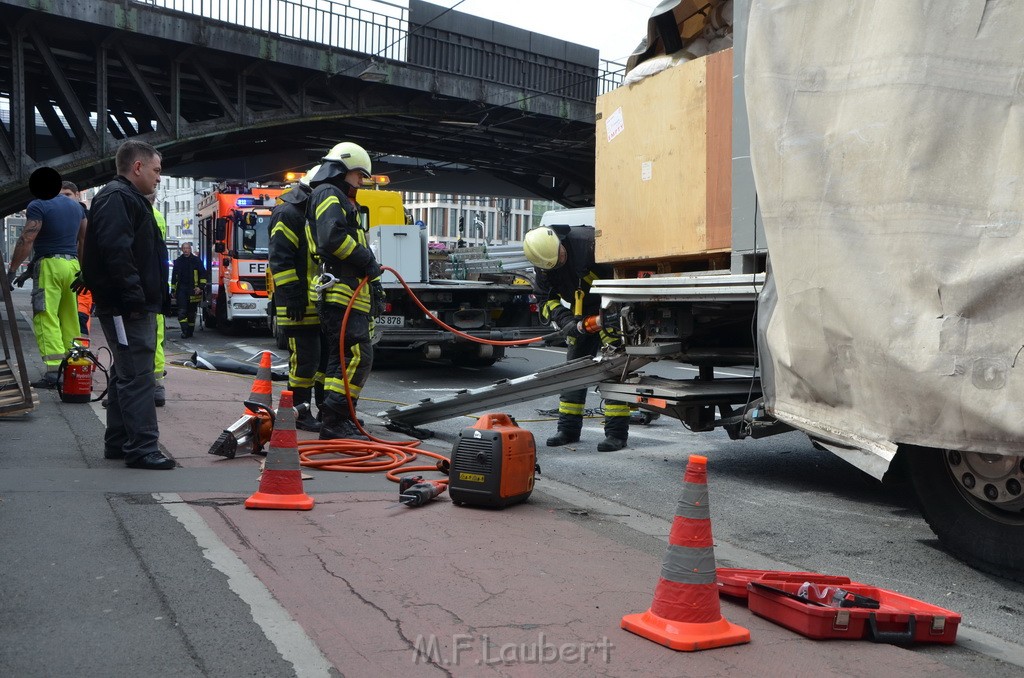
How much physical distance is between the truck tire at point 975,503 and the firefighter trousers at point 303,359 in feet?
15.0

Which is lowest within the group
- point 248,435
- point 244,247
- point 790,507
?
point 790,507

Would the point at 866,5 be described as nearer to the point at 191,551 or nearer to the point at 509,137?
the point at 191,551

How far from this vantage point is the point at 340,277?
7.20 m

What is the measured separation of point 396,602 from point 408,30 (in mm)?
21270

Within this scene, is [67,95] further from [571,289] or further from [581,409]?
[581,409]

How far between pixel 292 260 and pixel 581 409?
99.9 inches

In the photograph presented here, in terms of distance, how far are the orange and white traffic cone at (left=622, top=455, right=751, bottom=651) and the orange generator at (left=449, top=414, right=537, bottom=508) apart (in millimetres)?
1801

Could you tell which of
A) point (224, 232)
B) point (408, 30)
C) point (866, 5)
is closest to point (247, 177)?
point (408, 30)

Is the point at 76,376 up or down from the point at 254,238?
down

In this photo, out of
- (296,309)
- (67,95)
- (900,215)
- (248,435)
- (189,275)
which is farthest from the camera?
(189,275)

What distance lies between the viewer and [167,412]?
319 inches

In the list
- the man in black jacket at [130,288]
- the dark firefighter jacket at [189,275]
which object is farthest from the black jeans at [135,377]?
the dark firefighter jacket at [189,275]

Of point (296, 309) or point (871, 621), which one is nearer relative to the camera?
point (871, 621)

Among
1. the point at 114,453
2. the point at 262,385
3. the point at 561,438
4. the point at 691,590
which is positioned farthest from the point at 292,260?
the point at 691,590
